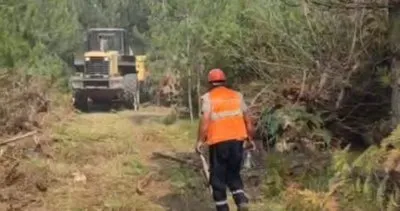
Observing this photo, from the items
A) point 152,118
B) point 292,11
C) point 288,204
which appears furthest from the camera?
point 152,118

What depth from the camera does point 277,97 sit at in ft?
37.9

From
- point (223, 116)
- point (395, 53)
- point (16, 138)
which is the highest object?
point (395, 53)

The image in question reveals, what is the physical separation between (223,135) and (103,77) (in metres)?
14.6

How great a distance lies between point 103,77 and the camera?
21969mm

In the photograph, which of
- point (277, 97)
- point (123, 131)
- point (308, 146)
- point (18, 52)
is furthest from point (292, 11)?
point (18, 52)

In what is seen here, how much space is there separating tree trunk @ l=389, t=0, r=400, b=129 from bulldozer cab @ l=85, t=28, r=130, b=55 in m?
16.7

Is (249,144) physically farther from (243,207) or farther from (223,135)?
(243,207)

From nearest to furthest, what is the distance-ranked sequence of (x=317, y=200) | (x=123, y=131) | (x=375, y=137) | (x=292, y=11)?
1. (x=317, y=200)
2. (x=375, y=137)
3. (x=292, y=11)
4. (x=123, y=131)

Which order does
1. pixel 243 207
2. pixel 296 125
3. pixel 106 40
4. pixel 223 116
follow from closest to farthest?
pixel 243 207
pixel 223 116
pixel 296 125
pixel 106 40

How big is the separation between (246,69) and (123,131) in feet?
8.80

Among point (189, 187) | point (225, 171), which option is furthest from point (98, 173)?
point (225, 171)

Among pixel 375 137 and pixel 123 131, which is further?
pixel 123 131

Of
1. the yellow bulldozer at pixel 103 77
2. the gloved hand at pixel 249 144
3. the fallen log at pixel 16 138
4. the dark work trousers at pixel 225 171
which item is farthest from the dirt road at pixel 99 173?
the yellow bulldozer at pixel 103 77

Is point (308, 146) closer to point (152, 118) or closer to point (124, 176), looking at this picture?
point (124, 176)
